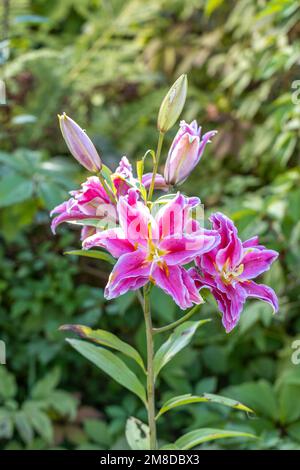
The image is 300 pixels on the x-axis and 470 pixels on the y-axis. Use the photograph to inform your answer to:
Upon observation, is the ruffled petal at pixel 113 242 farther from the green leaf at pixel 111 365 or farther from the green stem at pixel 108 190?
the green leaf at pixel 111 365

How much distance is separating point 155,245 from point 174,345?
28cm

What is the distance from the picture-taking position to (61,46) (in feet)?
9.78

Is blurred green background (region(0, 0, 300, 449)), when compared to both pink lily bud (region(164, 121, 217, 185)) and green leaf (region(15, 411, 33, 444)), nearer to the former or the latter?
green leaf (region(15, 411, 33, 444))

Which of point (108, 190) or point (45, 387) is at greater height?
point (108, 190)

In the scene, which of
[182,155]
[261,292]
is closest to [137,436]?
[261,292]

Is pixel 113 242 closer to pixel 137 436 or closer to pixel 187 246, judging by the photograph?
pixel 187 246

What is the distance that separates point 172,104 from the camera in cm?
105

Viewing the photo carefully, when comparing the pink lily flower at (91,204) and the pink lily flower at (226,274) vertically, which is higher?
the pink lily flower at (91,204)

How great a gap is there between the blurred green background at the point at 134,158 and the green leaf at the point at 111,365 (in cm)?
37

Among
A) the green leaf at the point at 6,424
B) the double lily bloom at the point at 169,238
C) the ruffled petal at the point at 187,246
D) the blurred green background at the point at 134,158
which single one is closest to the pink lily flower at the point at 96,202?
the double lily bloom at the point at 169,238

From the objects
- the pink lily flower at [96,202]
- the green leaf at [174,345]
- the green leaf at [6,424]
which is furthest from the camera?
the green leaf at [6,424]

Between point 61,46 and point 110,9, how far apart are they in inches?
15.1

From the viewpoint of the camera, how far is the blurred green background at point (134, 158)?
1.74 meters

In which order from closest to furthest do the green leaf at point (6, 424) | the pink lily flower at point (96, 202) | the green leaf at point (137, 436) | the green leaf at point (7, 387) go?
the pink lily flower at point (96, 202), the green leaf at point (137, 436), the green leaf at point (6, 424), the green leaf at point (7, 387)
